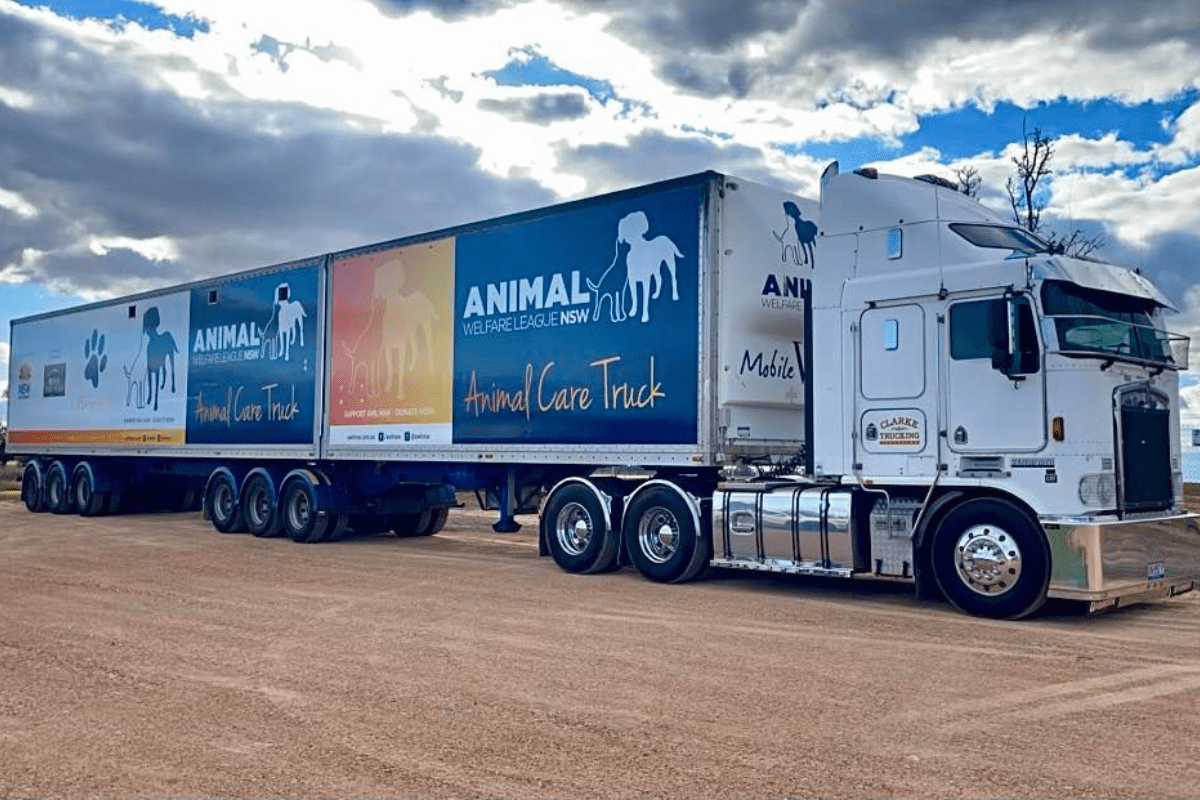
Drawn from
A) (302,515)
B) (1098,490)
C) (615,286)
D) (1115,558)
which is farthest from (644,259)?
(302,515)

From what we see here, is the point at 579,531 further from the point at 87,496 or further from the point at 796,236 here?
the point at 87,496

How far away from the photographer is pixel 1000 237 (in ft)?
35.4

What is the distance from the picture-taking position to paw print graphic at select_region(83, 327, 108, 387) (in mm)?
23264

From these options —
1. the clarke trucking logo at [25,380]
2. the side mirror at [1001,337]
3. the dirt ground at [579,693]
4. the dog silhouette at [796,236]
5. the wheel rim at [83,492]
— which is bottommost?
the dirt ground at [579,693]

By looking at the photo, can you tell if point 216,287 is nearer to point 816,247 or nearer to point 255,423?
point 255,423

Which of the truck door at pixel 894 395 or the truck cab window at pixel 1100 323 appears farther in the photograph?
the truck door at pixel 894 395

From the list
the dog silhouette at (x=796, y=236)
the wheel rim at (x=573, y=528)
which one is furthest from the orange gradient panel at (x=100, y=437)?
the dog silhouette at (x=796, y=236)

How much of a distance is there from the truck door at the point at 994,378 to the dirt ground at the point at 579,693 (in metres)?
1.61

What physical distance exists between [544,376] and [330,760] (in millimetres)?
8430

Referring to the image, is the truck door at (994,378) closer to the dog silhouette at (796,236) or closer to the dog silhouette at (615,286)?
the dog silhouette at (796,236)

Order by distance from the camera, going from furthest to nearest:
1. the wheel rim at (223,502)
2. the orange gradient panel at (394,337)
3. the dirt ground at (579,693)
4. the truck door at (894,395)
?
the wheel rim at (223,502), the orange gradient panel at (394,337), the truck door at (894,395), the dirt ground at (579,693)

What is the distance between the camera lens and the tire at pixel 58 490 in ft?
81.2

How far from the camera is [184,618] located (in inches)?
394

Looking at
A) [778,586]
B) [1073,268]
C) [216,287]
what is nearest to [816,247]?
[1073,268]
